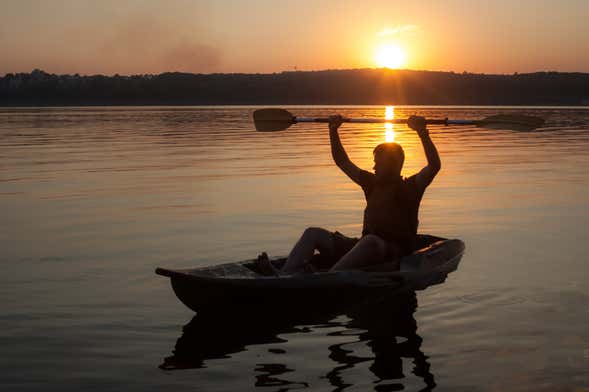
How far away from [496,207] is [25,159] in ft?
61.7

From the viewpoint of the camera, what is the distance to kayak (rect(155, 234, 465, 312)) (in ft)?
28.5

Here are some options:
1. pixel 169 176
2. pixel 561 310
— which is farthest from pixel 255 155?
pixel 561 310

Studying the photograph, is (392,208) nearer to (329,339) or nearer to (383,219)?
(383,219)

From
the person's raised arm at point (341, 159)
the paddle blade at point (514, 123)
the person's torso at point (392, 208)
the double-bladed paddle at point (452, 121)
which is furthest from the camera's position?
the paddle blade at point (514, 123)

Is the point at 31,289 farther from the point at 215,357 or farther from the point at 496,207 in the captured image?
the point at 496,207

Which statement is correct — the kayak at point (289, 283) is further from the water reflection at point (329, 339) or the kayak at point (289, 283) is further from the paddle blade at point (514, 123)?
the paddle blade at point (514, 123)

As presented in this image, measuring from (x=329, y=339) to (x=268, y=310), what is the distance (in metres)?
0.89

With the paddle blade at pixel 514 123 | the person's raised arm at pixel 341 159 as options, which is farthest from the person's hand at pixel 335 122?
the paddle blade at pixel 514 123

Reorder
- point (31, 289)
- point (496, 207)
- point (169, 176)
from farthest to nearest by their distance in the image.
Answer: point (169, 176), point (496, 207), point (31, 289)

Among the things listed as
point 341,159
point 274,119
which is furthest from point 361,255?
point 274,119

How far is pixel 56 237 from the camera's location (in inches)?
561

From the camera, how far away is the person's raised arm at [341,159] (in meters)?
10.2

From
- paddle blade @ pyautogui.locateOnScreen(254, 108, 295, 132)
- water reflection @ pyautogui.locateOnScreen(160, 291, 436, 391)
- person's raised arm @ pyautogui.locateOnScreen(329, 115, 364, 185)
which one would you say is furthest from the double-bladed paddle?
water reflection @ pyautogui.locateOnScreen(160, 291, 436, 391)

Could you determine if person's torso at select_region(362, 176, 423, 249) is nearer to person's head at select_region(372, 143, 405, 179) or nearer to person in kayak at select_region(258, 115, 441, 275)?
person in kayak at select_region(258, 115, 441, 275)
